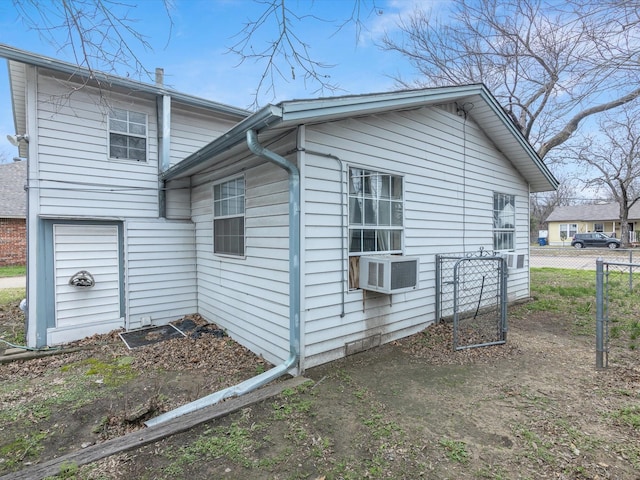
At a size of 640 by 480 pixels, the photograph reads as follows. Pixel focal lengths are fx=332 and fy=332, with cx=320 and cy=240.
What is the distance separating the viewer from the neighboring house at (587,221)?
3175cm

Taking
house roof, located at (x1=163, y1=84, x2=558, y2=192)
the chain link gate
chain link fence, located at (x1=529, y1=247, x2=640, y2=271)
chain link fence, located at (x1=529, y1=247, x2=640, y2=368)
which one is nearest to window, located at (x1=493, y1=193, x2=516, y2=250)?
the chain link gate

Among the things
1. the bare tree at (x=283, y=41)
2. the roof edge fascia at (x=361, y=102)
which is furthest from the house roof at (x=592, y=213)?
the bare tree at (x=283, y=41)

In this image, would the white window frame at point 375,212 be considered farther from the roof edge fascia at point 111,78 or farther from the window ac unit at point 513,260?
the window ac unit at point 513,260

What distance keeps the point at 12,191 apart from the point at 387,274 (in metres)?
19.1

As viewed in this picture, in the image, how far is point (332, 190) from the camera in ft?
13.0

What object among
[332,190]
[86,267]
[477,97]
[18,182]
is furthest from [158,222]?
[18,182]

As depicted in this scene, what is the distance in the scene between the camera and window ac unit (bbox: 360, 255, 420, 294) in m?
3.96

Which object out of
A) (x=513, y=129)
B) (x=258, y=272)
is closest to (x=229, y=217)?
(x=258, y=272)

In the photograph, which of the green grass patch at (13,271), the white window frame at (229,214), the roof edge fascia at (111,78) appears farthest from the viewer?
the green grass patch at (13,271)

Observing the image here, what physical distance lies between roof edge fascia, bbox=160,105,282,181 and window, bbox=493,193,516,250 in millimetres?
5272

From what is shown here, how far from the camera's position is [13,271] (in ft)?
41.5

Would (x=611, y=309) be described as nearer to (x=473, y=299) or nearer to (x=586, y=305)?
(x=586, y=305)

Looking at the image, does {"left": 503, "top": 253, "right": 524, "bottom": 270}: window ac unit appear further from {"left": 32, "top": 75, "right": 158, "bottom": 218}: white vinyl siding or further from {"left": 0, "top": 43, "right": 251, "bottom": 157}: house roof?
{"left": 32, "top": 75, "right": 158, "bottom": 218}: white vinyl siding

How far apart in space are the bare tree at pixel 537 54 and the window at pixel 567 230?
94.0ft
